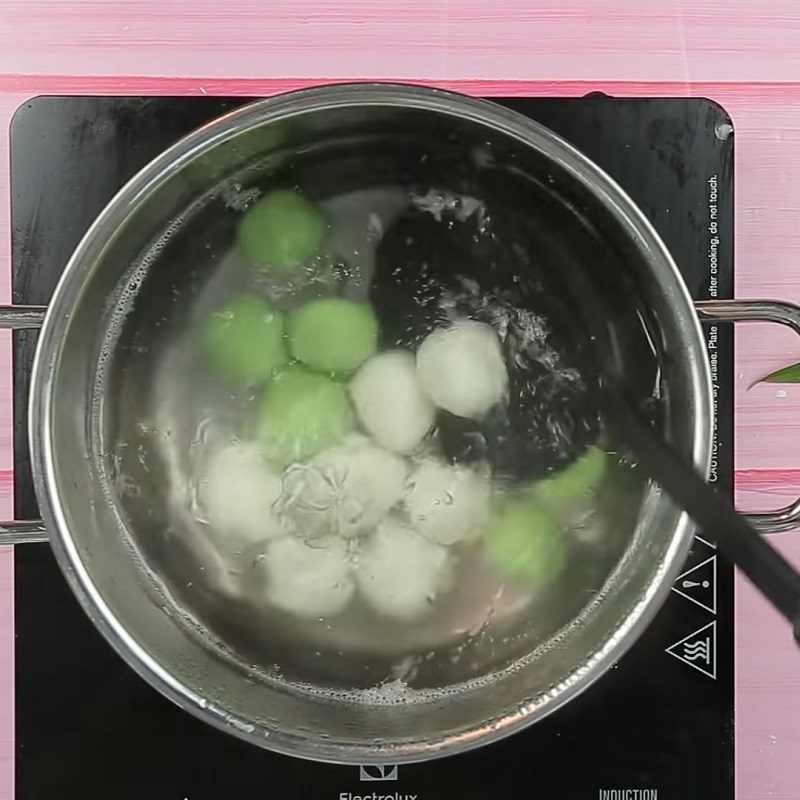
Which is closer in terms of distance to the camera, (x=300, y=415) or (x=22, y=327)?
(x=22, y=327)

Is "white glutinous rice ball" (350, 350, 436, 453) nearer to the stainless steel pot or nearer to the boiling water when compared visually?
the boiling water

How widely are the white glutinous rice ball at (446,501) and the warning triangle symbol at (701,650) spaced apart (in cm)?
20

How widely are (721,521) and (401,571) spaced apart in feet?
1.18

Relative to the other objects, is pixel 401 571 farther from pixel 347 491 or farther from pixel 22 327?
pixel 22 327

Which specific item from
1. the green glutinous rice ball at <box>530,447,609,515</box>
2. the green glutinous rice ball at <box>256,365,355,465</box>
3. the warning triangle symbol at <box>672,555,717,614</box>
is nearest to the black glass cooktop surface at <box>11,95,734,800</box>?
the warning triangle symbol at <box>672,555,717,614</box>

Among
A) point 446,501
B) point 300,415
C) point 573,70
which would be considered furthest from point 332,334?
point 573,70

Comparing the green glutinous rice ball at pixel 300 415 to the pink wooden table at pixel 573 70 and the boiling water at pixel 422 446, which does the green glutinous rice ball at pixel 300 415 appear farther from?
the pink wooden table at pixel 573 70

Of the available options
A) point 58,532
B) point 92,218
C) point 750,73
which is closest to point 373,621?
point 58,532

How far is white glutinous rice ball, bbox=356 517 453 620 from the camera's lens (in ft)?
2.66

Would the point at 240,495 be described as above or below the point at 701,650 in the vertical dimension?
above

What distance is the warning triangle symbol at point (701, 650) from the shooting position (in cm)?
79

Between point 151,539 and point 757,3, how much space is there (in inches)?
28.1

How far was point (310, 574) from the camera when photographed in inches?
31.9

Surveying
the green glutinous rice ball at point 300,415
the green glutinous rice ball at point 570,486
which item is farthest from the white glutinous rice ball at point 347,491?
the green glutinous rice ball at point 570,486
